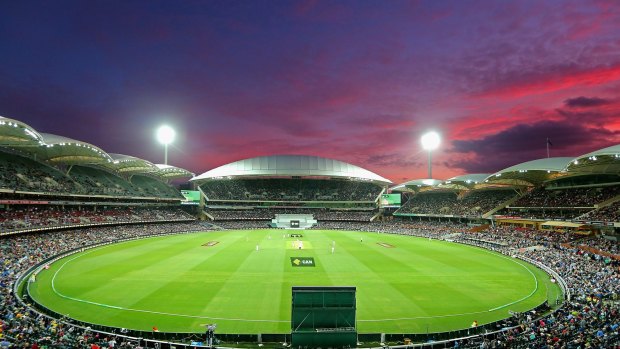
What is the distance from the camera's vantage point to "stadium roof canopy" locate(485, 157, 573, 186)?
144ft

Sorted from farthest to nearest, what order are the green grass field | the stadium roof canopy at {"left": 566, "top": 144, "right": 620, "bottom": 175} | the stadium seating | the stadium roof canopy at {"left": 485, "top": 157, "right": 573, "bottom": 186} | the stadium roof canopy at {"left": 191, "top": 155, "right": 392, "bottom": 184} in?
1. the stadium roof canopy at {"left": 191, "top": 155, "right": 392, "bottom": 184}
2. the stadium seating
3. the stadium roof canopy at {"left": 485, "top": 157, "right": 573, "bottom": 186}
4. the stadium roof canopy at {"left": 566, "top": 144, "right": 620, "bottom": 175}
5. the green grass field

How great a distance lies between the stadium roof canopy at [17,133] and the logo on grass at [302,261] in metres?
27.5

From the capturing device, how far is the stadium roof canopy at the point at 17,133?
104 feet

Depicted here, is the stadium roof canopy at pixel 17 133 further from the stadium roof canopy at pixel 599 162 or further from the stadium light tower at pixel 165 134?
the stadium roof canopy at pixel 599 162

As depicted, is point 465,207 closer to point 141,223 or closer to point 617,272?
point 617,272

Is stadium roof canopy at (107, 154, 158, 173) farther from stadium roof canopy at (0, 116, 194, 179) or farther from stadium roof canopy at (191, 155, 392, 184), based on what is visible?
stadium roof canopy at (191, 155, 392, 184)

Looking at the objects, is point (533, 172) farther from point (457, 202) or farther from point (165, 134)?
point (165, 134)

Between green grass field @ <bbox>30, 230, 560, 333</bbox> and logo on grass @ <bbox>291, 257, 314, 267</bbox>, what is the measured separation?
735 mm

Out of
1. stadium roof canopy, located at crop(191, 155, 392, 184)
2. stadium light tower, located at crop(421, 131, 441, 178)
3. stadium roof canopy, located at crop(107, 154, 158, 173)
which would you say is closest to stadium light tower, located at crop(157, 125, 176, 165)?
stadium roof canopy, located at crop(107, 154, 158, 173)

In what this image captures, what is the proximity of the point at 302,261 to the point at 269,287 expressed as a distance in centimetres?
1041

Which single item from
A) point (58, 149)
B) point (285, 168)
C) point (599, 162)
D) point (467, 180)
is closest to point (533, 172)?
point (599, 162)

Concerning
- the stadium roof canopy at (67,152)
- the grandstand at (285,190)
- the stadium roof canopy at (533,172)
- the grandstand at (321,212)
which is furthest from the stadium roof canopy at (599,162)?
the stadium roof canopy at (67,152)

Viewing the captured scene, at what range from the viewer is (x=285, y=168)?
92.5m

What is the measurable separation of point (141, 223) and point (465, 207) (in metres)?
60.9
